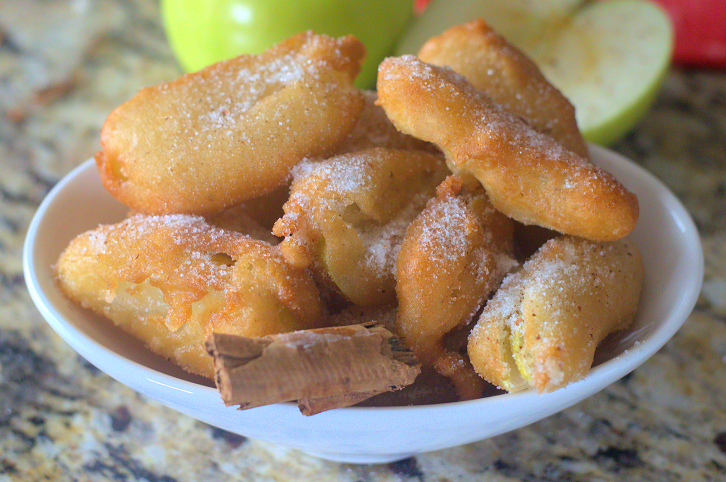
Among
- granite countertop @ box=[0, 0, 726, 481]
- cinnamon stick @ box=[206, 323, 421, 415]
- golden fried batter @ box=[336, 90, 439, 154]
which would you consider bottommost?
granite countertop @ box=[0, 0, 726, 481]

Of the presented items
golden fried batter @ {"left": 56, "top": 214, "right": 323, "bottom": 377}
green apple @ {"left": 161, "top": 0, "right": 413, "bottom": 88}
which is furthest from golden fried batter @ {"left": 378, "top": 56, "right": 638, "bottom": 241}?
green apple @ {"left": 161, "top": 0, "right": 413, "bottom": 88}

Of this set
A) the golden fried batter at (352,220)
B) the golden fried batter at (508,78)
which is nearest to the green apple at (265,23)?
the golden fried batter at (508,78)

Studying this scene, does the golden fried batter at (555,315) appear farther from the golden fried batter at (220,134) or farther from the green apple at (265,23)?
the green apple at (265,23)

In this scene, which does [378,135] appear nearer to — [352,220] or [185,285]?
[352,220]

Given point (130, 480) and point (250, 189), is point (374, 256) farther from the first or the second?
point (130, 480)

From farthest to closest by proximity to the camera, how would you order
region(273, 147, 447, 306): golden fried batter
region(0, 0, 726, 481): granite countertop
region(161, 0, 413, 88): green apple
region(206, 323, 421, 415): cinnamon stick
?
region(161, 0, 413, 88): green apple → region(0, 0, 726, 481): granite countertop → region(273, 147, 447, 306): golden fried batter → region(206, 323, 421, 415): cinnamon stick

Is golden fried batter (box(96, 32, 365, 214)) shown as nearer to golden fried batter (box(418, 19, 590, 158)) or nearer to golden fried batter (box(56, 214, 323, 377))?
golden fried batter (box(56, 214, 323, 377))

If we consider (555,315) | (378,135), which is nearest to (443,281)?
(555,315)
